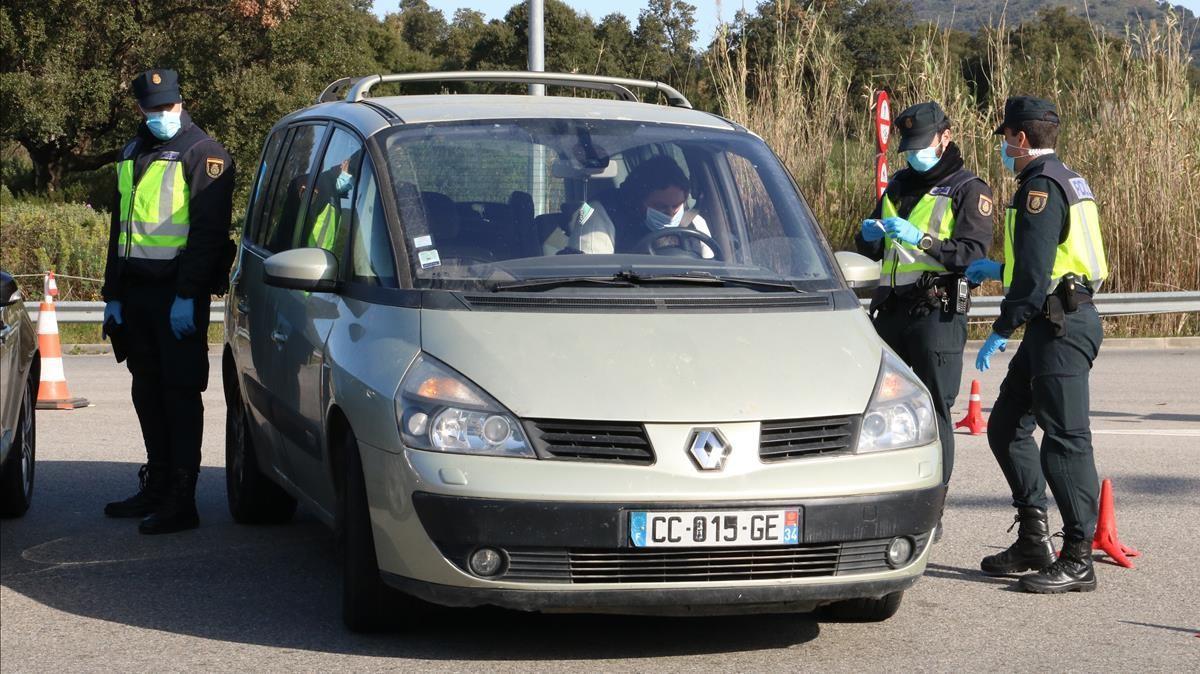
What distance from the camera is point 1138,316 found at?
692 inches

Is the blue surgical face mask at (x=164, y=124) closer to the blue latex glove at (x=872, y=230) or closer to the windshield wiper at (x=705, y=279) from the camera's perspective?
the windshield wiper at (x=705, y=279)

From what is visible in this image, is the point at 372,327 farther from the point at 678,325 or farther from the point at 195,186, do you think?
the point at 195,186

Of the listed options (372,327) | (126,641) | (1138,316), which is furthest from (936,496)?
(1138,316)

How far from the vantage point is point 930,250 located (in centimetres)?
676

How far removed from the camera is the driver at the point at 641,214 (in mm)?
5777

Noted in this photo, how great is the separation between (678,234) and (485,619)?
1.51 meters

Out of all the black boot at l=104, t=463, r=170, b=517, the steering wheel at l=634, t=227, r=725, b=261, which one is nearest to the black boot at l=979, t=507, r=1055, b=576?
the steering wheel at l=634, t=227, r=725, b=261

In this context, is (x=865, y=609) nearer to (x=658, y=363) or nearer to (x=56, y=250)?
(x=658, y=363)

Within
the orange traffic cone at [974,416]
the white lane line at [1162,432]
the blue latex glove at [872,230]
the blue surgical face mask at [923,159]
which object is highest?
the blue surgical face mask at [923,159]

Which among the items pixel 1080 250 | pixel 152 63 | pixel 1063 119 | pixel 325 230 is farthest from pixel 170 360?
pixel 152 63

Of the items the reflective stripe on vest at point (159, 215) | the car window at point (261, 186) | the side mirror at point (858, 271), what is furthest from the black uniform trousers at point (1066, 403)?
the reflective stripe on vest at point (159, 215)

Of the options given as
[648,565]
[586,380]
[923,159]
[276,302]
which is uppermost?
[923,159]

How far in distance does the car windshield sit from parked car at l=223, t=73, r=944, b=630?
11mm

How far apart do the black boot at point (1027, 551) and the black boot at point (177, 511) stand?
3426 millimetres
